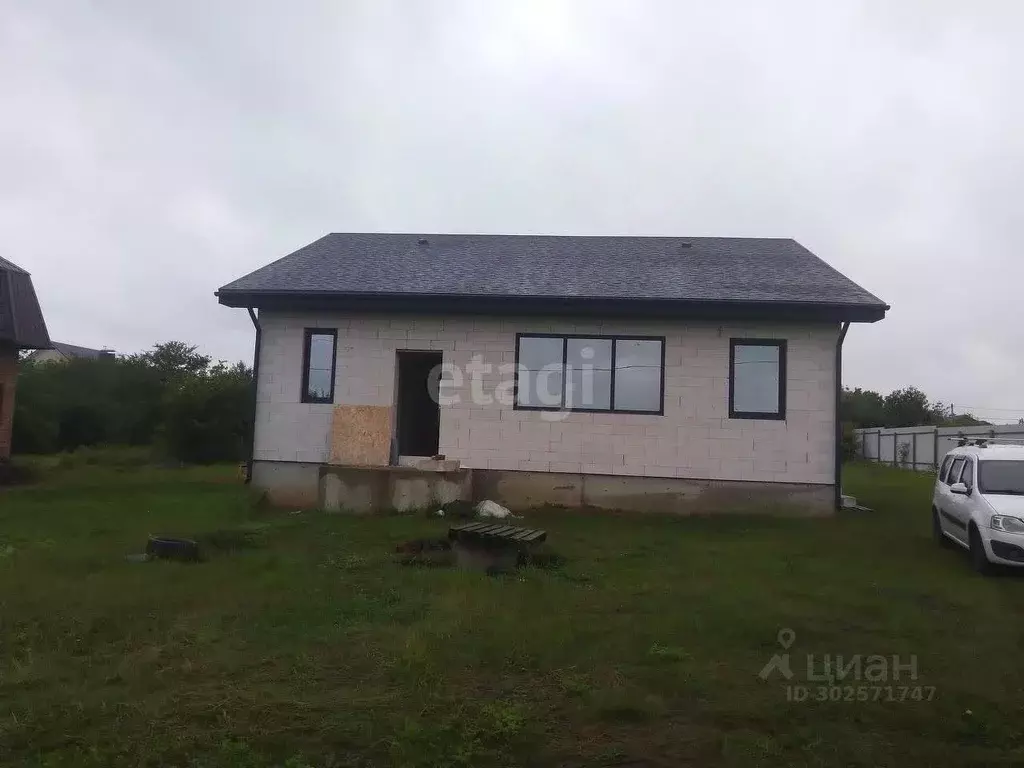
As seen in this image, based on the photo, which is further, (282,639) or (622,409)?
(622,409)

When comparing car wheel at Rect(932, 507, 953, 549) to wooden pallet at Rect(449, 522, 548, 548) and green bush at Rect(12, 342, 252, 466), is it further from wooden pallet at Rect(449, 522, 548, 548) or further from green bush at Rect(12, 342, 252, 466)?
green bush at Rect(12, 342, 252, 466)

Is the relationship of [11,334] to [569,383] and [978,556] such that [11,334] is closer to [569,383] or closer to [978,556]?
[569,383]

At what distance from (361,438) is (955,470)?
30.7 feet

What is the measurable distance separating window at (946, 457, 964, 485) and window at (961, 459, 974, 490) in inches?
10.5

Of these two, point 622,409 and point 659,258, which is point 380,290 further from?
point 659,258

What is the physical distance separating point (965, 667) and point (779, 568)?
3321 millimetres

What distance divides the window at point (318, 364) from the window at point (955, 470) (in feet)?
33.2

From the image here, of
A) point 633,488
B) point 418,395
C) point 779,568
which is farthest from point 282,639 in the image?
point 418,395

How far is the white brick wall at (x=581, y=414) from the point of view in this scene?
12.6 metres

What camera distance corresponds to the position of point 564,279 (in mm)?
13969

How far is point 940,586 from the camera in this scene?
301 inches

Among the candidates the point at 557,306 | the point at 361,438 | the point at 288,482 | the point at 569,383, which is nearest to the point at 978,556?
the point at 569,383

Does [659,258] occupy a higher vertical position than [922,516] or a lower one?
higher

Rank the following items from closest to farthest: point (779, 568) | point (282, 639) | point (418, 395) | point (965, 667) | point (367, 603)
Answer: point (965, 667) → point (282, 639) → point (367, 603) → point (779, 568) → point (418, 395)
